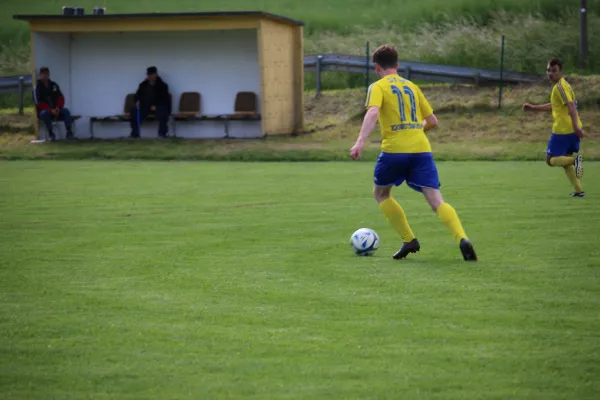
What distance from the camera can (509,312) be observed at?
7223mm

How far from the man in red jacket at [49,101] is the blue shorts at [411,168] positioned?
18.0 m

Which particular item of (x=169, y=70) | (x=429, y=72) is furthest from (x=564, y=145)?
(x=429, y=72)

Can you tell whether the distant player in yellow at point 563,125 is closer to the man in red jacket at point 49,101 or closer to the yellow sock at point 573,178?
the yellow sock at point 573,178

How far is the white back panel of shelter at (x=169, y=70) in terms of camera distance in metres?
27.7

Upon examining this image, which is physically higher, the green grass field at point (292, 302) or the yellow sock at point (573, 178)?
the yellow sock at point (573, 178)

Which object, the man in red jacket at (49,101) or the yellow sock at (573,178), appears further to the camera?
the man in red jacket at (49,101)

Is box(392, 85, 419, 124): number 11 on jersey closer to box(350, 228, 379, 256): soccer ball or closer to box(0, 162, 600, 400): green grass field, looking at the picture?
box(350, 228, 379, 256): soccer ball

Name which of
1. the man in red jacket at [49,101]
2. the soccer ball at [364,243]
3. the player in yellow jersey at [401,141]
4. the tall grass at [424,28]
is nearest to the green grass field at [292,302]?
the soccer ball at [364,243]

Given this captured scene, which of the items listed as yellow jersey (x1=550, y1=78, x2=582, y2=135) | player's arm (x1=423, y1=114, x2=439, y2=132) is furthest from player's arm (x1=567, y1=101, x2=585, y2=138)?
player's arm (x1=423, y1=114, x2=439, y2=132)

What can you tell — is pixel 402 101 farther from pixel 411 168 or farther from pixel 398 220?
pixel 398 220

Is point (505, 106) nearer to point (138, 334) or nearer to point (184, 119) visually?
point (184, 119)

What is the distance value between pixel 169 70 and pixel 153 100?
71.6 inches

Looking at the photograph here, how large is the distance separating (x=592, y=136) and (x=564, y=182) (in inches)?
351

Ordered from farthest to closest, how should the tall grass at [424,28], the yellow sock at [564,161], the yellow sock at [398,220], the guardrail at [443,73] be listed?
the tall grass at [424,28]
the guardrail at [443,73]
the yellow sock at [564,161]
the yellow sock at [398,220]
